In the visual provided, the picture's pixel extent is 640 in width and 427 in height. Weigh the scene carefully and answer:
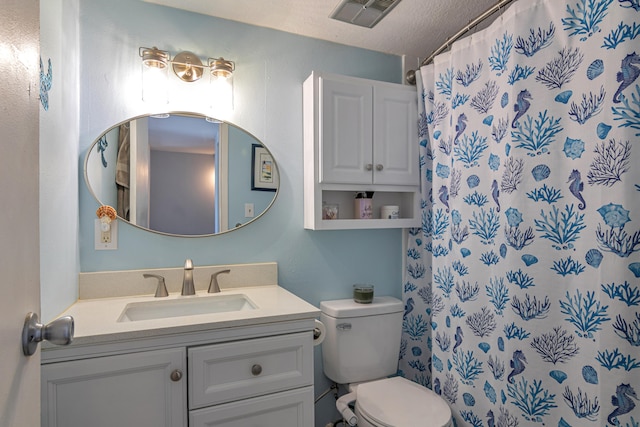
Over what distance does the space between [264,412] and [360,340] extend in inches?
26.8

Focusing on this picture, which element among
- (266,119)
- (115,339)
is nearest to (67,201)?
(115,339)

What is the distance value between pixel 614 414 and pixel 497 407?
0.46 meters

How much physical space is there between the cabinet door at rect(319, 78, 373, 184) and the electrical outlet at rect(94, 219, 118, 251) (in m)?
0.97

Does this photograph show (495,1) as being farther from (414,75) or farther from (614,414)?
(614,414)

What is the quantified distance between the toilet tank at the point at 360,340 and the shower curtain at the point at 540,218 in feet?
0.76

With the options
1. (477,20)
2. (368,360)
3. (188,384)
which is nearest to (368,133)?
(477,20)

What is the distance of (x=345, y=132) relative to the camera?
6.00 ft

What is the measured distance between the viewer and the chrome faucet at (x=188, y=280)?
1.56 meters

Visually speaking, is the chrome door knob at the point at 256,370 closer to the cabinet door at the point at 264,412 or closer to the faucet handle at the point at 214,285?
the cabinet door at the point at 264,412

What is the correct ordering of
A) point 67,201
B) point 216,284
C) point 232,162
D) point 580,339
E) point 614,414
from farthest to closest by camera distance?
point 232,162, point 216,284, point 67,201, point 580,339, point 614,414

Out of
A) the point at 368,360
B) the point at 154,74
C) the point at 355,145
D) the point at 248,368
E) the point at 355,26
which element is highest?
the point at 355,26

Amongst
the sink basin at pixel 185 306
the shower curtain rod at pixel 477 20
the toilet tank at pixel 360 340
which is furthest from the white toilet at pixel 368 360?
the shower curtain rod at pixel 477 20

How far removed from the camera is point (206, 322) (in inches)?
46.6

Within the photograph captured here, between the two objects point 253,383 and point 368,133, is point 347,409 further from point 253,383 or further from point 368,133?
point 368,133
